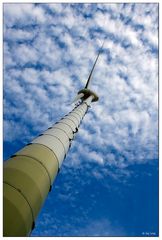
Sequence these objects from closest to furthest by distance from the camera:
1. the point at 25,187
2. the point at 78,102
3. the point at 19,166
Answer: the point at 25,187, the point at 19,166, the point at 78,102

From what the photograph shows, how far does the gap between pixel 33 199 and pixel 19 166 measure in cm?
129

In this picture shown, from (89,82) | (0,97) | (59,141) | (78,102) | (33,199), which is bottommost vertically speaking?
(33,199)

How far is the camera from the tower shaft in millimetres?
7922

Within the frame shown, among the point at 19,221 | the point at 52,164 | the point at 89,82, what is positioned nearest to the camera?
the point at 19,221

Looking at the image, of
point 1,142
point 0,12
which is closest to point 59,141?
point 1,142

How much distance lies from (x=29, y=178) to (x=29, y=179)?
41 mm

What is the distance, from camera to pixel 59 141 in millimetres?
13109

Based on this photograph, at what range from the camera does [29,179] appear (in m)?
9.23

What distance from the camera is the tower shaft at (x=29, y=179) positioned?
7922mm

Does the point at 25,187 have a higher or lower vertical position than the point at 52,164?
lower

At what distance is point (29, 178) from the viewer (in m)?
9.26

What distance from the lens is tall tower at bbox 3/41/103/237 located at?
26.0ft

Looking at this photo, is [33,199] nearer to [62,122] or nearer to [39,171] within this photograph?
[39,171]

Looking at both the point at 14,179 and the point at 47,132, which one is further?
the point at 47,132
